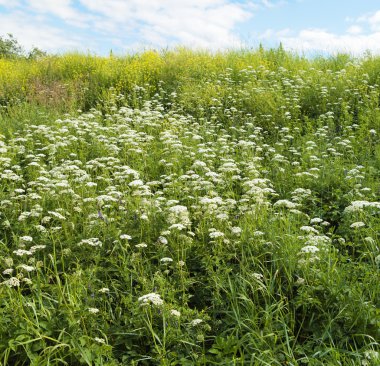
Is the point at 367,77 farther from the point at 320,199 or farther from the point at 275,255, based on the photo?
the point at 275,255

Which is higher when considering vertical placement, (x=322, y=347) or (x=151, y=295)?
(x=151, y=295)

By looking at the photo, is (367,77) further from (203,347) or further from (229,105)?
(203,347)

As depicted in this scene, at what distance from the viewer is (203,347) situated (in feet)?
12.0

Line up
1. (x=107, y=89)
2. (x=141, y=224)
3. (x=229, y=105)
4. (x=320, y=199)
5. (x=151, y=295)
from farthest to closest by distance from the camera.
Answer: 1. (x=107, y=89)
2. (x=229, y=105)
3. (x=320, y=199)
4. (x=141, y=224)
5. (x=151, y=295)

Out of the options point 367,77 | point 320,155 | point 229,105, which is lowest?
point 320,155

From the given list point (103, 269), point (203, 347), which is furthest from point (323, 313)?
point (103, 269)

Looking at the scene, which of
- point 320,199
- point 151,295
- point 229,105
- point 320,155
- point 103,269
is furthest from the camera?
point 229,105

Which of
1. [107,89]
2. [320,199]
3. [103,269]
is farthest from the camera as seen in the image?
[107,89]

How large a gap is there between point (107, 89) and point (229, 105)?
410cm

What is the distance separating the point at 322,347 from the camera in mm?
3738

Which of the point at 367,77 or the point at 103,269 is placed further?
the point at 367,77

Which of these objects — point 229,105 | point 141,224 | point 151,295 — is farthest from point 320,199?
point 229,105

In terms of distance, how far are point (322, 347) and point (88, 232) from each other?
2.69 meters

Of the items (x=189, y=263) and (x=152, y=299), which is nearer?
(x=152, y=299)
